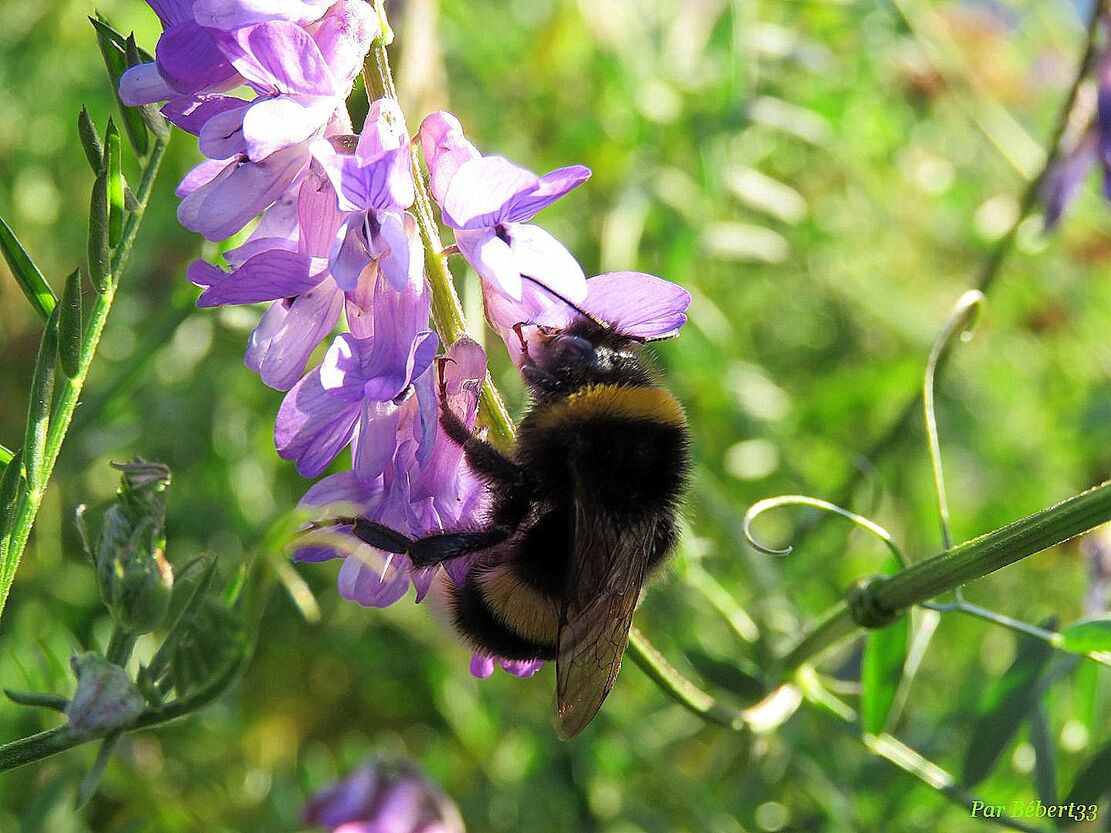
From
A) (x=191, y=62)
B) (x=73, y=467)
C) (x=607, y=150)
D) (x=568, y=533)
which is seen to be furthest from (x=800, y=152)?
(x=191, y=62)

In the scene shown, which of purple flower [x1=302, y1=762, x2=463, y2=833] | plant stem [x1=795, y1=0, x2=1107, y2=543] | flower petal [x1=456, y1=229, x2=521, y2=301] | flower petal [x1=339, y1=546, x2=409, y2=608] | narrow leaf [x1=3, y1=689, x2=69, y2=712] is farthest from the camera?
plant stem [x1=795, y1=0, x2=1107, y2=543]

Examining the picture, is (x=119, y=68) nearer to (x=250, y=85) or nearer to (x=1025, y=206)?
(x=250, y=85)

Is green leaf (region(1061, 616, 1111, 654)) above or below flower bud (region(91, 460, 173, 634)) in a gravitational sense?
below

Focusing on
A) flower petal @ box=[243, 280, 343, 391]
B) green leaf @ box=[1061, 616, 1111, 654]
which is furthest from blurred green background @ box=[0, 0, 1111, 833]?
flower petal @ box=[243, 280, 343, 391]

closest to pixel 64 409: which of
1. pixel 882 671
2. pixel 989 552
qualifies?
pixel 989 552

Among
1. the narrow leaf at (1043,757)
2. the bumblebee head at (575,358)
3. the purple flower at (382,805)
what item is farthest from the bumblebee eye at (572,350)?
the purple flower at (382,805)

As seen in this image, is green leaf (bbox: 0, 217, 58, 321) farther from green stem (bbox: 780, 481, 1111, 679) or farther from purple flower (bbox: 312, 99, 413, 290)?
green stem (bbox: 780, 481, 1111, 679)

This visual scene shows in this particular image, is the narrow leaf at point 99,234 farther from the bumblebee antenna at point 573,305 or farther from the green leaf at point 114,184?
the bumblebee antenna at point 573,305

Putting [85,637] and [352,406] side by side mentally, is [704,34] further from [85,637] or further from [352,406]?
[352,406]
